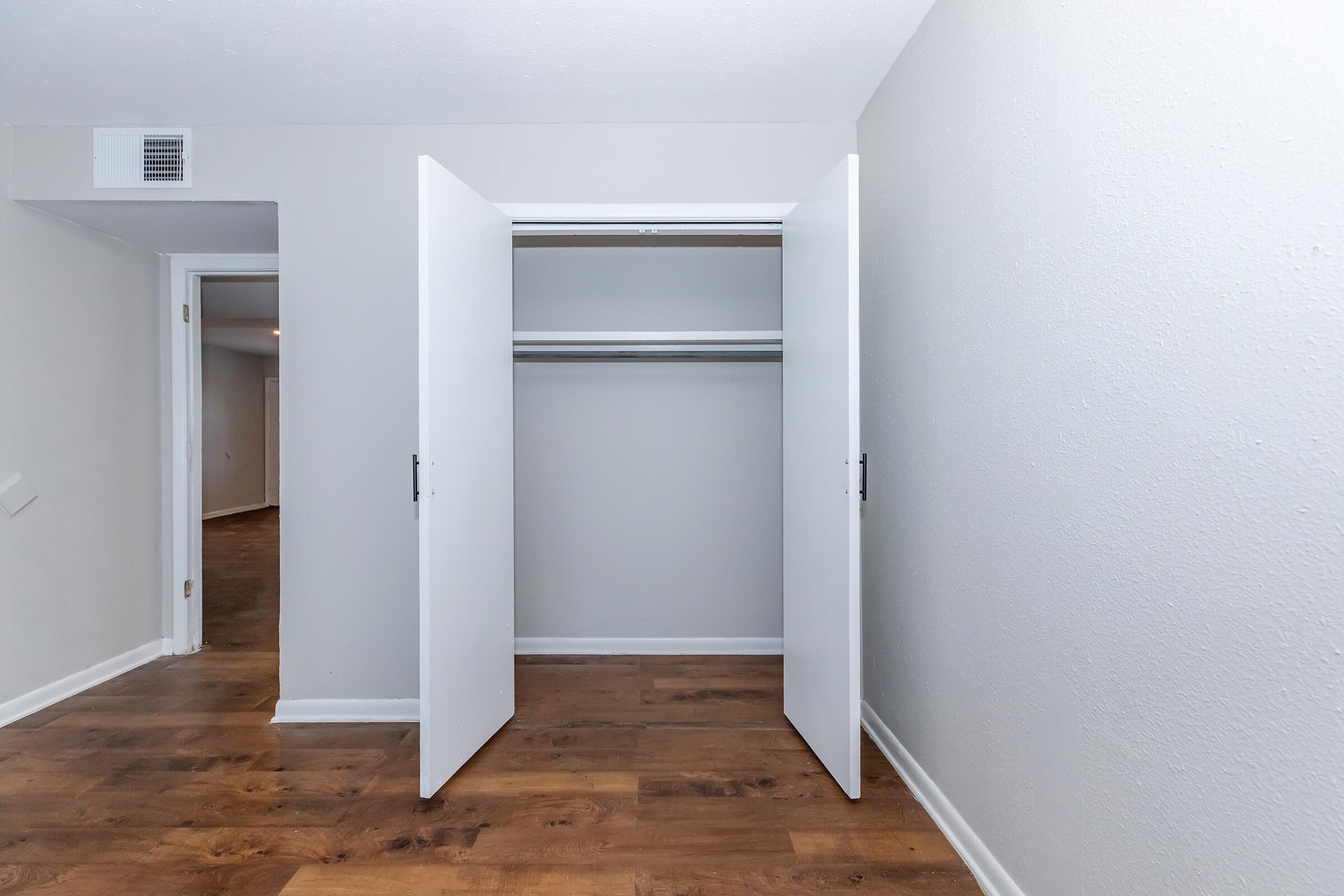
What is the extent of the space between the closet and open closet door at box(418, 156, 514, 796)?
11 mm

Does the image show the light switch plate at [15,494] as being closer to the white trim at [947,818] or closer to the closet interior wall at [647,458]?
the closet interior wall at [647,458]

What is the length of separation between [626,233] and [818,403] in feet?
3.92

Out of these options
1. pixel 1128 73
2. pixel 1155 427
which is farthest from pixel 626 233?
pixel 1155 427

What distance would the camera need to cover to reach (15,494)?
2672 mm

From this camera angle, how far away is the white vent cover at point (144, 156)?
2.65 m

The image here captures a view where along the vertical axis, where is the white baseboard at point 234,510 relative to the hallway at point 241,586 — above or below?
above

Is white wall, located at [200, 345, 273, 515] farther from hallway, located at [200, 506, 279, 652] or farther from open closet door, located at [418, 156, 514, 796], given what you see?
open closet door, located at [418, 156, 514, 796]

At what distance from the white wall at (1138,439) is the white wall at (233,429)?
9574 millimetres

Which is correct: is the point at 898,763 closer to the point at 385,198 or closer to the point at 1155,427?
the point at 1155,427

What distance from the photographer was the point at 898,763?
2.18m

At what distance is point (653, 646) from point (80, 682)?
2589mm

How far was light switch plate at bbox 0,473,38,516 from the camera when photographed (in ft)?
8.66

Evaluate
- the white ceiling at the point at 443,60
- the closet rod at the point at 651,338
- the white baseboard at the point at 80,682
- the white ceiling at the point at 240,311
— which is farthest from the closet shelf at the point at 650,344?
the white baseboard at the point at 80,682

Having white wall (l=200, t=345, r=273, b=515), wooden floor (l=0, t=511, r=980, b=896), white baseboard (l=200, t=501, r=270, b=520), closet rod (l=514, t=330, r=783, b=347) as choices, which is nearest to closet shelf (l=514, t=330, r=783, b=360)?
closet rod (l=514, t=330, r=783, b=347)
